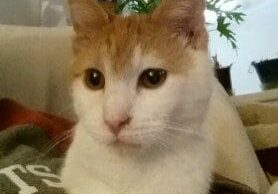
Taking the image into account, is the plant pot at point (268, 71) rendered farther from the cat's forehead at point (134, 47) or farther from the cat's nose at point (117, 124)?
the cat's nose at point (117, 124)

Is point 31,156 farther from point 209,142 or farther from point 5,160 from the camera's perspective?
point 209,142

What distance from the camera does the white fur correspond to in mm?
745

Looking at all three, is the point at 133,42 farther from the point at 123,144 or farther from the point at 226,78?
the point at 226,78

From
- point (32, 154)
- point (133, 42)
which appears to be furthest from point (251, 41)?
point (133, 42)

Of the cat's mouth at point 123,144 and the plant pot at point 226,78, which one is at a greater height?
the cat's mouth at point 123,144

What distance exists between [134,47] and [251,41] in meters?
2.04

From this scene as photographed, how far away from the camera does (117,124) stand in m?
0.73

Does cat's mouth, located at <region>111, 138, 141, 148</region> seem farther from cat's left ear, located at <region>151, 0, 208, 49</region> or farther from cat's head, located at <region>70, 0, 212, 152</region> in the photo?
cat's left ear, located at <region>151, 0, 208, 49</region>

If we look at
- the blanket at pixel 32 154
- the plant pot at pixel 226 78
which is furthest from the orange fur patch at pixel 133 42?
the plant pot at pixel 226 78

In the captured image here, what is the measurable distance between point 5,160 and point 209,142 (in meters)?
0.40

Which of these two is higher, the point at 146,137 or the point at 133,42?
the point at 133,42

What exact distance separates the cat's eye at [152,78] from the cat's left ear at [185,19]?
9cm

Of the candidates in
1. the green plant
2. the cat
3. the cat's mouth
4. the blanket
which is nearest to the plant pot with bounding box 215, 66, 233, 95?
the green plant

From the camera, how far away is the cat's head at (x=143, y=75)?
742mm
